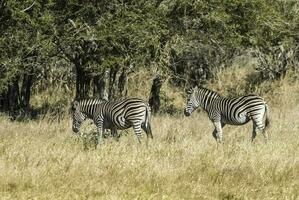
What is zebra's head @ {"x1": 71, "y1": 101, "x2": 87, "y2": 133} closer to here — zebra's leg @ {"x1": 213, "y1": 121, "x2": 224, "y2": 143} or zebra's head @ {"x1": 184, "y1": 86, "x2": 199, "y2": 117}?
zebra's head @ {"x1": 184, "y1": 86, "x2": 199, "y2": 117}

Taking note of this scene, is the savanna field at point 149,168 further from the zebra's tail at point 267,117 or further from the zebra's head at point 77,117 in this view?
the zebra's head at point 77,117

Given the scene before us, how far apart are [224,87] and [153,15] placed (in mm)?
8068

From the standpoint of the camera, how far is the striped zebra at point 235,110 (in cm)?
1197

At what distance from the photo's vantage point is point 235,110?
12.2 meters

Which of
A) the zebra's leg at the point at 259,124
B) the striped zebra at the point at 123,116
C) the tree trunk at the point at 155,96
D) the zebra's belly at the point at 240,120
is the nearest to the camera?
the striped zebra at the point at 123,116

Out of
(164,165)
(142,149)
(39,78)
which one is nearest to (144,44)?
(142,149)

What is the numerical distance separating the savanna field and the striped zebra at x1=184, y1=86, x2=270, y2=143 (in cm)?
35

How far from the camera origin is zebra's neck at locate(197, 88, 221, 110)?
1278 cm

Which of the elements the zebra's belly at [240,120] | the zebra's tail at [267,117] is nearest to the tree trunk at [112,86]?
the zebra's belly at [240,120]

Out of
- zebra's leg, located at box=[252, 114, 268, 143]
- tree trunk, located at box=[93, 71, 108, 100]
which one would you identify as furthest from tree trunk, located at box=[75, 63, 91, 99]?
zebra's leg, located at box=[252, 114, 268, 143]

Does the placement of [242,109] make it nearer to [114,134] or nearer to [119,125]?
[119,125]

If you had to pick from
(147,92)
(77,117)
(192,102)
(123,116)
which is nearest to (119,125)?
(123,116)

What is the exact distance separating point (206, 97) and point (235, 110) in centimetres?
93

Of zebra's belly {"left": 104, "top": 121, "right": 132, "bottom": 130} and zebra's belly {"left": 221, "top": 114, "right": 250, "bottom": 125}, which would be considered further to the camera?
zebra's belly {"left": 221, "top": 114, "right": 250, "bottom": 125}
